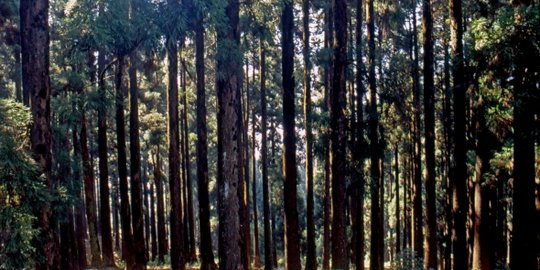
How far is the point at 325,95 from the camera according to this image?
2878 centimetres

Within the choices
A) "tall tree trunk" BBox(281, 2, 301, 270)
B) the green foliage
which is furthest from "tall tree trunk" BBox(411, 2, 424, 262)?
the green foliage

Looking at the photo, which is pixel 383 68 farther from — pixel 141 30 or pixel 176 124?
pixel 141 30

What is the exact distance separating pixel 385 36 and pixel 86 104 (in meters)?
13.3

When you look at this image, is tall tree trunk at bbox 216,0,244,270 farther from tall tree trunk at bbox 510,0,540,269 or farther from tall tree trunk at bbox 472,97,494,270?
tall tree trunk at bbox 472,97,494,270

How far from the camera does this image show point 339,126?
16.8 meters

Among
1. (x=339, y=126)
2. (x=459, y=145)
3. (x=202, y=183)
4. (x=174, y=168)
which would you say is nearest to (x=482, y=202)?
(x=459, y=145)

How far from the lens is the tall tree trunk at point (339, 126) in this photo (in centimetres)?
1652

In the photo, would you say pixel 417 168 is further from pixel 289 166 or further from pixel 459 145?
pixel 289 166

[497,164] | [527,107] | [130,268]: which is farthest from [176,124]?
[527,107]

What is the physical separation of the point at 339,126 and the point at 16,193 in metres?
10.00

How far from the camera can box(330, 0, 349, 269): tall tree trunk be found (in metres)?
16.5

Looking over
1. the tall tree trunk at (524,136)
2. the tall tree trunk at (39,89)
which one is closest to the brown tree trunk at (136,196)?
the tall tree trunk at (39,89)

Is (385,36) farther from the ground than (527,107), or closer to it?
farther from the ground

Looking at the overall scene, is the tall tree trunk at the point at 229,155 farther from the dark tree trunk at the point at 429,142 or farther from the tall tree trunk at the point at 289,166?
the dark tree trunk at the point at 429,142
